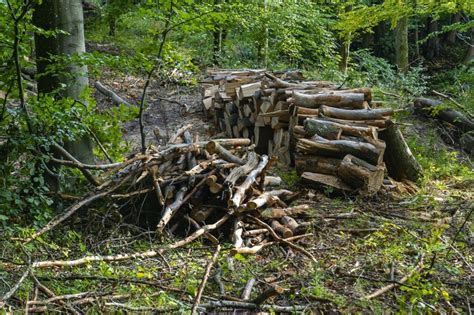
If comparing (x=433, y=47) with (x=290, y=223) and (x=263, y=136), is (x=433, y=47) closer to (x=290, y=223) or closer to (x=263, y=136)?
(x=263, y=136)

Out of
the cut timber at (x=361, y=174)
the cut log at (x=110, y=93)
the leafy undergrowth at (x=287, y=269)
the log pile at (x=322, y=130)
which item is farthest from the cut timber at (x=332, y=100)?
the cut log at (x=110, y=93)

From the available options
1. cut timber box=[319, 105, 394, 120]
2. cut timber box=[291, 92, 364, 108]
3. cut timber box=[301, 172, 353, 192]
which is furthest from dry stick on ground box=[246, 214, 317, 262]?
cut timber box=[291, 92, 364, 108]

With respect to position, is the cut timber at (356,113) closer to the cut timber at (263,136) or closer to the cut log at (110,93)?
the cut timber at (263,136)

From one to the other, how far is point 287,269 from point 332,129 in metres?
2.99

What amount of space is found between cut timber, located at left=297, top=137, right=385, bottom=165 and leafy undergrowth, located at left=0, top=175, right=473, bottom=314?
2.99ft

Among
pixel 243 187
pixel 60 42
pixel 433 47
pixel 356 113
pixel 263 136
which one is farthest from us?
pixel 433 47

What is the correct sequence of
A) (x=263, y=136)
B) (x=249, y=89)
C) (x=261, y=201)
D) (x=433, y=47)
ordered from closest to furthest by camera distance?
(x=261, y=201), (x=263, y=136), (x=249, y=89), (x=433, y=47)

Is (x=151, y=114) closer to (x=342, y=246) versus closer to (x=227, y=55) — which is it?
(x=227, y=55)

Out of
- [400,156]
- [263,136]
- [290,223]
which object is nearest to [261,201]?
[290,223]

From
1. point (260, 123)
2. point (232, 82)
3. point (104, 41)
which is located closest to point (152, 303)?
point (260, 123)

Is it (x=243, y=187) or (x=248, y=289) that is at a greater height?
(x=243, y=187)

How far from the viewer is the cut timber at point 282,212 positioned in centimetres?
512

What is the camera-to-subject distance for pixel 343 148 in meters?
6.58

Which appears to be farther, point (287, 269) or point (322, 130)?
point (322, 130)
